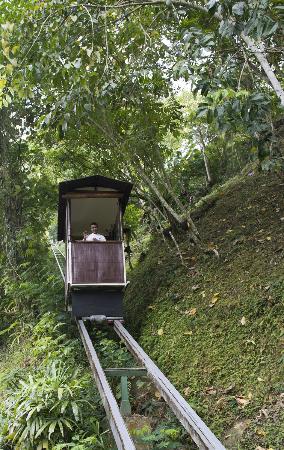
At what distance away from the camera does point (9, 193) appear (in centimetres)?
1098

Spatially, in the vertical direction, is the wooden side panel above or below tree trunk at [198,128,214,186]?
below

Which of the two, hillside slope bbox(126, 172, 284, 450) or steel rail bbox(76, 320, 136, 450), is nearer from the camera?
steel rail bbox(76, 320, 136, 450)

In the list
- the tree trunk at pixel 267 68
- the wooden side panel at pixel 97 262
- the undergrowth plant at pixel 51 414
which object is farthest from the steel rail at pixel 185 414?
the tree trunk at pixel 267 68

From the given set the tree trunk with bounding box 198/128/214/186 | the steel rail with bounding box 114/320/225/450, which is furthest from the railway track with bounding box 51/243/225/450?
the tree trunk with bounding box 198/128/214/186

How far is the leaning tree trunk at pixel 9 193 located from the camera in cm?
1080

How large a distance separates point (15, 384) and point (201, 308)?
9.16 feet

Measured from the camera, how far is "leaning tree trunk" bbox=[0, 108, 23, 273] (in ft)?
35.4

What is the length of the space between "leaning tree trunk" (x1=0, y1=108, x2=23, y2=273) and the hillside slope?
9.26 ft

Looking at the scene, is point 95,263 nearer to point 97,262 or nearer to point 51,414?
point 97,262

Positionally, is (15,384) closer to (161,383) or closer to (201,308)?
(161,383)

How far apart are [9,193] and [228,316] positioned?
21.4 feet

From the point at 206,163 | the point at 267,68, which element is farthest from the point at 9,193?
the point at 267,68

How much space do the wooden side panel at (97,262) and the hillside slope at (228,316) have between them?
865 millimetres

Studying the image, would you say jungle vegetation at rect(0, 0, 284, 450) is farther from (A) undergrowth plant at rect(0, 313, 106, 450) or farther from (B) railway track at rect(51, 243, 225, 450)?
(B) railway track at rect(51, 243, 225, 450)
